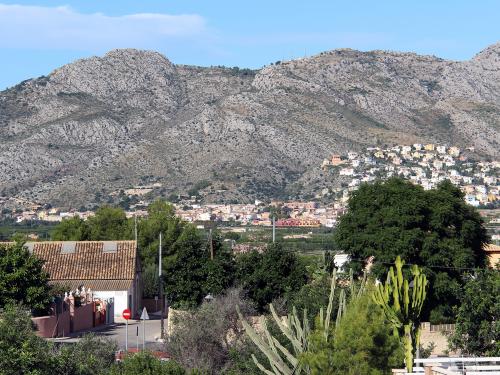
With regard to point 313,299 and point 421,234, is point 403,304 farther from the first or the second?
point 421,234

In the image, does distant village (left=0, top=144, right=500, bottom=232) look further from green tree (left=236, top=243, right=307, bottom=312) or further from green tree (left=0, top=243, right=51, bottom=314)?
green tree (left=0, top=243, right=51, bottom=314)

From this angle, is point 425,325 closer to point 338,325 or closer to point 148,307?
point 338,325

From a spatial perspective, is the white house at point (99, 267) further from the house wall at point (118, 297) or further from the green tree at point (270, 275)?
the green tree at point (270, 275)

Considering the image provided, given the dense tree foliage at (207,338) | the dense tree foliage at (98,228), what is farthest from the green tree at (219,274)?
the dense tree foliage at (98,228)

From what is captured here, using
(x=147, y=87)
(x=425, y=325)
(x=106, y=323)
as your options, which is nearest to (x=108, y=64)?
(x=147, y=87)

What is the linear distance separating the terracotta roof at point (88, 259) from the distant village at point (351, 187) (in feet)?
253

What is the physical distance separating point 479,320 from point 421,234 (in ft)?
42.8

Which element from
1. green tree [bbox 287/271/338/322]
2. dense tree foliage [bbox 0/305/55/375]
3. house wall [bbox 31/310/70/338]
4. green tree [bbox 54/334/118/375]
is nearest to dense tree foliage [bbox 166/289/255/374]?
green tree [bbox 287/271/338/322]

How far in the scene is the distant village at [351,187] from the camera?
154 meters

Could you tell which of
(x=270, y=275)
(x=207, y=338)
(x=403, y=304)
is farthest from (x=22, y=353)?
(x=270, y=275)

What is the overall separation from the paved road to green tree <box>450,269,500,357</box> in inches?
463

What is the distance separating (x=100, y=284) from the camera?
62750mm

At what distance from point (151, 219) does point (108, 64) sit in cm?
11378

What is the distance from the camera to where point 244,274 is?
52625mm
